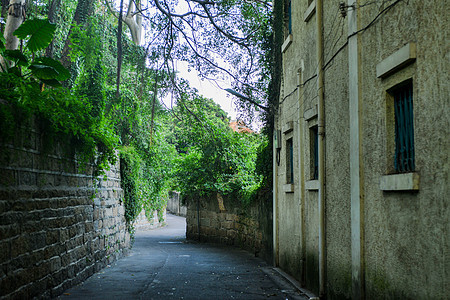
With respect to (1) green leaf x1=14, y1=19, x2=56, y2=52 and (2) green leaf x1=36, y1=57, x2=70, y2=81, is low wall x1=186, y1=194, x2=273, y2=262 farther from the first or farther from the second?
(1) green leaf x1=14, y1=19, x2=56, y2=52

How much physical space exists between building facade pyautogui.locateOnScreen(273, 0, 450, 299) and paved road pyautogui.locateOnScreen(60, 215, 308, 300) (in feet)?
2.96

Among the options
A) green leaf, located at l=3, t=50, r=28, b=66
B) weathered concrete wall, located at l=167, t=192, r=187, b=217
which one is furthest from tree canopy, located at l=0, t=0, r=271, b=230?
weathered concrete wall, located at l=167, t=192, r=187, b=217

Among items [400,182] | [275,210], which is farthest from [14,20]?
[400,182]

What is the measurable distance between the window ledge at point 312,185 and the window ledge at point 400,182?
10.3 feet

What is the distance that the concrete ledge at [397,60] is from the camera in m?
4.77

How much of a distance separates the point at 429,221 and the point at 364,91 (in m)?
2.22

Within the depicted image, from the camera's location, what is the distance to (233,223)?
1878cm

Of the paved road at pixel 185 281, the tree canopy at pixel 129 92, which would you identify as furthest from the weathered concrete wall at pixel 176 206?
the paved road at pixel 185 281

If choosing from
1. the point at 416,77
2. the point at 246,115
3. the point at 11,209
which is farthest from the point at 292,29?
the point at 11,209

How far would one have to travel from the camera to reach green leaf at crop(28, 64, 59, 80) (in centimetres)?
732

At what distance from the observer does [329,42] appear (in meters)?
7.90

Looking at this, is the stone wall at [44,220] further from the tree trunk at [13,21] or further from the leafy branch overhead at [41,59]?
the tree trunk at [13,21]

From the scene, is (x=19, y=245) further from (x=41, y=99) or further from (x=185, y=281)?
(x=185, y=281)

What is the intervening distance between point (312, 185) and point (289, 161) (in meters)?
2.72
